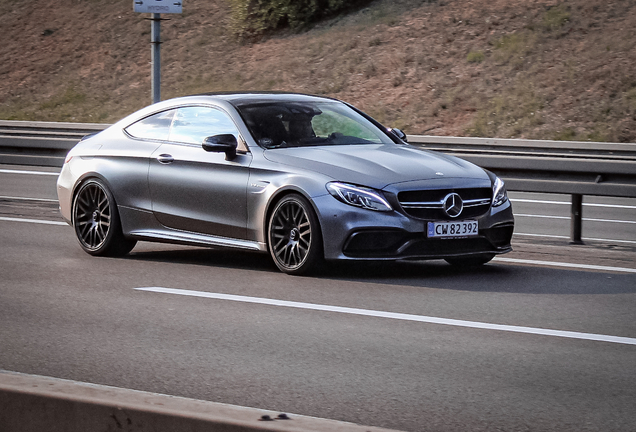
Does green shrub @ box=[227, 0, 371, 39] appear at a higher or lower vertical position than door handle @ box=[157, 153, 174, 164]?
higher

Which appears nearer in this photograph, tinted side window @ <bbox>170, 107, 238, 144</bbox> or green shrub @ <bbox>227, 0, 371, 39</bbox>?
tinted side window @ <bbox>170, 107, 238, 144</bbox>

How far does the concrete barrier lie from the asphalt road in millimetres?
1232

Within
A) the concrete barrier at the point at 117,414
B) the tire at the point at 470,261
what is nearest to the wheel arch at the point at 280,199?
the tire at the point at 470,261

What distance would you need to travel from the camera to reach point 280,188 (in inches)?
335

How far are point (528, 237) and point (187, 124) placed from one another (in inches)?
153

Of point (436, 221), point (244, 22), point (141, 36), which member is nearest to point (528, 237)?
point (436, 221)

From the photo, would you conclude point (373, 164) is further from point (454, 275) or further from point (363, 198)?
point (454, 275)

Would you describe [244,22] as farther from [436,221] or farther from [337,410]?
[337,410]

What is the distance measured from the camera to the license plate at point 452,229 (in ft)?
26.9

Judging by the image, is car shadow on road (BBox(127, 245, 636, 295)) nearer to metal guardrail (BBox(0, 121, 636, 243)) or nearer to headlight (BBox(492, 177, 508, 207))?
headlight (BBox(492, 177, 508, 207))

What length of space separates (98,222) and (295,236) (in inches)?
89.3

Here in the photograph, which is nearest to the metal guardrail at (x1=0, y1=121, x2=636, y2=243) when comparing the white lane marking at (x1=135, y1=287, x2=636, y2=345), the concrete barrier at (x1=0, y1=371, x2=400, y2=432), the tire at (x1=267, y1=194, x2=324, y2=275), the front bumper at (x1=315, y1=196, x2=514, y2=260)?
the front bumper at (x1=315, y1=196, x2=514, y2=260)

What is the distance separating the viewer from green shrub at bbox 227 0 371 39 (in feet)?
110

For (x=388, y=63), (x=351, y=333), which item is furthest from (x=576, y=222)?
(x=388, y=63)
